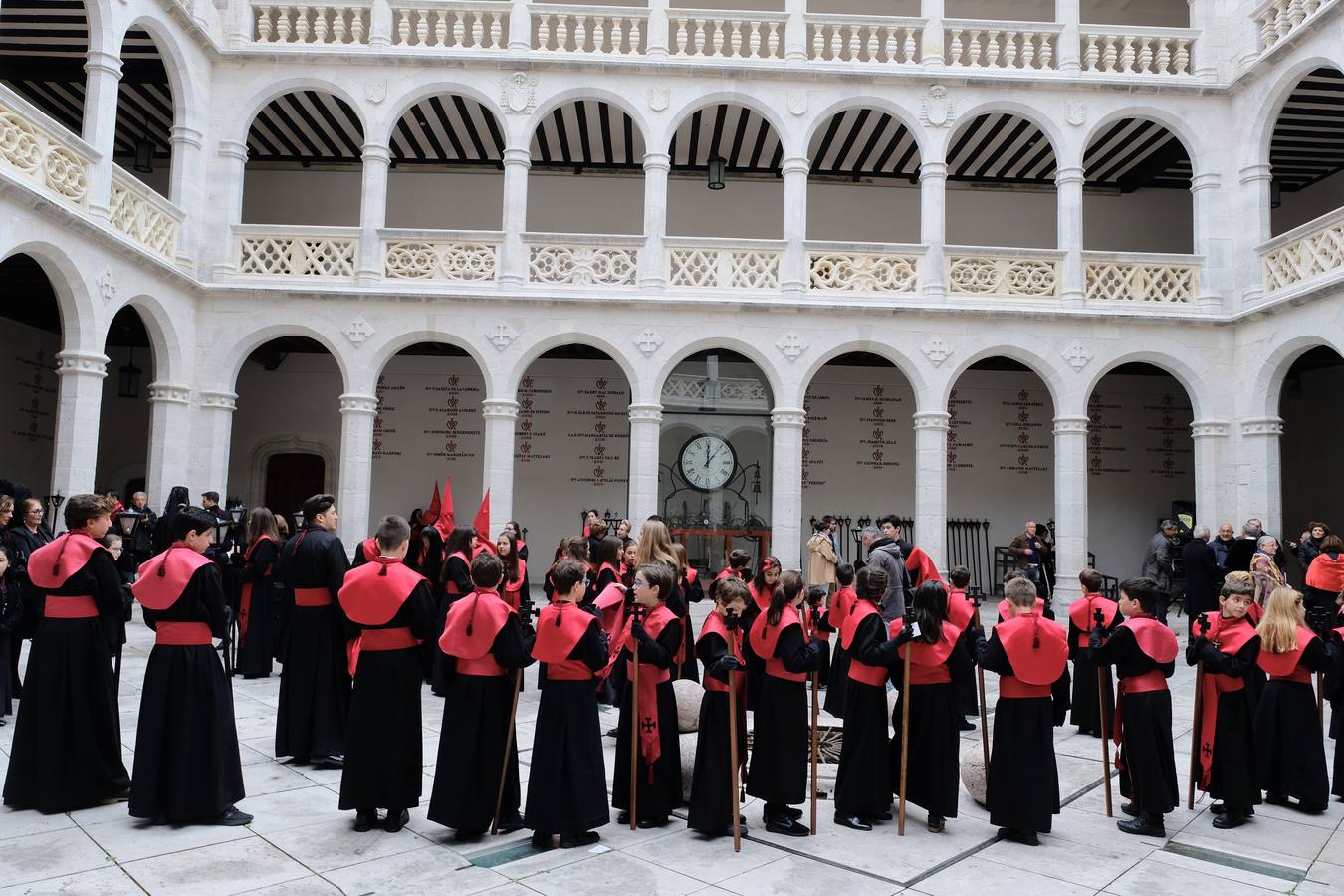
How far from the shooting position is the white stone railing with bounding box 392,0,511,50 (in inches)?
579

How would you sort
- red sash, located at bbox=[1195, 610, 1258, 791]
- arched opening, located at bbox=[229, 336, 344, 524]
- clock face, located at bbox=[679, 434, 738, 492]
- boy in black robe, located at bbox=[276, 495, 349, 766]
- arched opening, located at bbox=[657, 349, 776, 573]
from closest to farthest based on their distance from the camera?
red sash, located at bbox=[1195, 610, 1258, 791], boy in black robe, located at bbox=[276, 495, 349, 766], arched opening, located at bbox=[657, 349, 776, 573], clock face, located at bbox=[679, 434, 738, 492], arched opening, located at bbox=[229, 336, 344, 524]

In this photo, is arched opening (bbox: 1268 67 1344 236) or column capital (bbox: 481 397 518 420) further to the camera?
column capital (bbox: 481 397 518 420)

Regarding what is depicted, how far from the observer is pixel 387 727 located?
4891 millimetres

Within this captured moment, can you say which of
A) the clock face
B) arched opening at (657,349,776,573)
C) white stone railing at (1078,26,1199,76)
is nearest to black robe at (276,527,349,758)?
arched opening at (657,349,776,573)

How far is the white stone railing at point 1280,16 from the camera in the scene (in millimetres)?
12922

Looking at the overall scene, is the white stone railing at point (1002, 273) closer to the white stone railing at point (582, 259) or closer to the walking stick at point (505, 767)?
the white stone railing at point (582, 259)

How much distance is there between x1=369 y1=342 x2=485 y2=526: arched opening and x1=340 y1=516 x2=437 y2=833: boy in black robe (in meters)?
13.8

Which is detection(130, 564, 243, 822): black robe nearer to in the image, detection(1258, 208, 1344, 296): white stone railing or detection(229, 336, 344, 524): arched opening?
detection(1258, 208, 1344, 296): white stone railing

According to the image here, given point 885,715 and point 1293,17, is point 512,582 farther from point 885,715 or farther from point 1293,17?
point 1293,17

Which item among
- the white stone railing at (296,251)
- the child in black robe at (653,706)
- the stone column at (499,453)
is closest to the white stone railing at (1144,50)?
the stone column at (499,453)

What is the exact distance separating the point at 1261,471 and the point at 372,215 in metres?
14.4

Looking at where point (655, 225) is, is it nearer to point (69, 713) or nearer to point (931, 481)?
point (931, 481)

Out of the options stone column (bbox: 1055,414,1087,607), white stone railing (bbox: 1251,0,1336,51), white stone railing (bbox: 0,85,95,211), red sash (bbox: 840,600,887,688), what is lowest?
red sash (bbox: 840,600,887,688)

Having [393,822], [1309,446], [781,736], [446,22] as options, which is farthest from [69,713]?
[1309,446]
